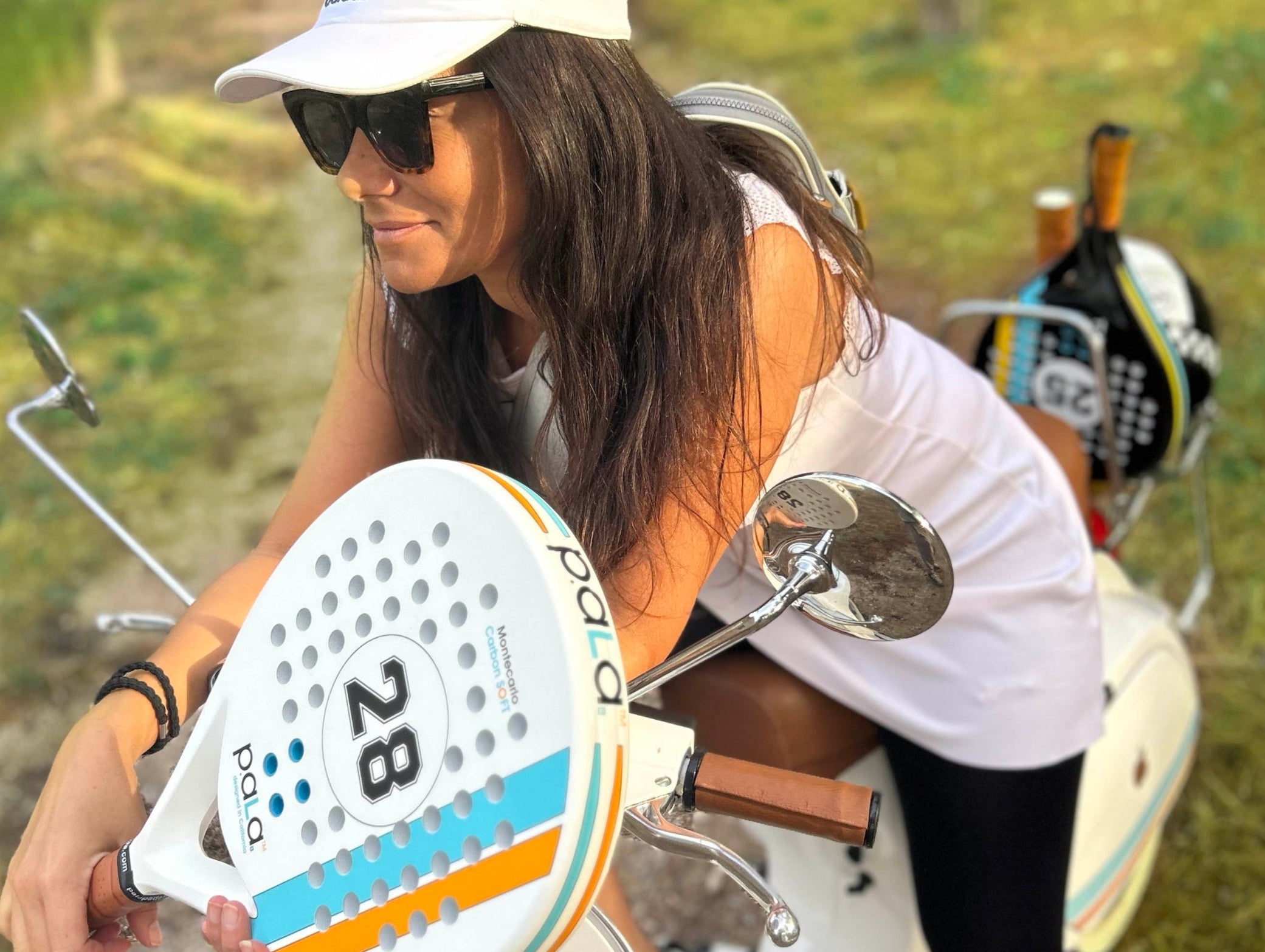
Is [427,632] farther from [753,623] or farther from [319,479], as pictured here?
[319,479]

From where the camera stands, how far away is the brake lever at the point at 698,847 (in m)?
0.92

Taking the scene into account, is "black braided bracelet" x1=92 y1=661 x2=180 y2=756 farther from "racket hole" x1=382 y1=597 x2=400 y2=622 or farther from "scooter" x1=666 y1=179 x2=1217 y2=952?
"scooter" x1=666 y1=179 x2=1217 y2=952

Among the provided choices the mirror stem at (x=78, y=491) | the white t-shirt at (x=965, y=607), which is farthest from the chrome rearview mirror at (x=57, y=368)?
the white t-shirt at (x=965, y=607)

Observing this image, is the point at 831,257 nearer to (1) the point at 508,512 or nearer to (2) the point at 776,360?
(2) the point at 776,360

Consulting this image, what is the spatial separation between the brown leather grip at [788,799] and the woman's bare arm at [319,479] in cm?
51

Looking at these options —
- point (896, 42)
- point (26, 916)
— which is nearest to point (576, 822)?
point (26, 916)

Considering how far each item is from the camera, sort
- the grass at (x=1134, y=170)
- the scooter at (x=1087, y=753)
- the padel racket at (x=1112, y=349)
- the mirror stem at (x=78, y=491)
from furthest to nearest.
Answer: the grass at (x=1134, y=170) < the padel racket at (x=1112, y=349) < the scooter at (x=1087, y=753) < the mirror stem at (x=78, y=491)

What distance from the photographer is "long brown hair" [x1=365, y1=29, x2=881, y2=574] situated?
1.10 metres

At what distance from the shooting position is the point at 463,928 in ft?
2.50

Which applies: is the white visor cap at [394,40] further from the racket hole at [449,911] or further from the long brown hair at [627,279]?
the racket hole at [449,911]

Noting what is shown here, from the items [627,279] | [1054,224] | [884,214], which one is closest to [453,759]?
[627,279]

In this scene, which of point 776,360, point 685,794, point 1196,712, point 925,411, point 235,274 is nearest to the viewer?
point 685,794

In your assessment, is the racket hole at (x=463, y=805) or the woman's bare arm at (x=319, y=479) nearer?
the racket hole at (x=463, y=805)

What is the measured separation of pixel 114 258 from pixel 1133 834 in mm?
4231
